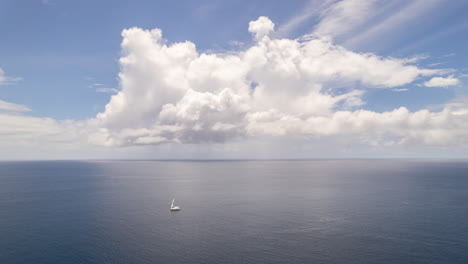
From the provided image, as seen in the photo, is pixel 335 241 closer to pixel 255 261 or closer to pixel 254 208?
pixel 255 261

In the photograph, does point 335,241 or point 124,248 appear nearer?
point 124,248

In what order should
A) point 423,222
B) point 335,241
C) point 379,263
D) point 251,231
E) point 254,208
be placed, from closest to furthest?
point 379,263 → point 335,241 → point 251,231 → point 423,222 → point 254,208

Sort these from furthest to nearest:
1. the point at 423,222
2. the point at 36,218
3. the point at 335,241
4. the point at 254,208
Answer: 1. the point at 254,208
2. the point at 36,218
3. the point at 423,222
4. the point at 335,241

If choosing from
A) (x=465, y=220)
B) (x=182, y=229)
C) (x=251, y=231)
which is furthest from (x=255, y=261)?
(x=465, y=220)

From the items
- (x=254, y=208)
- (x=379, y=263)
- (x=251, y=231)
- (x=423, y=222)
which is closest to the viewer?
(x=379, y=263)

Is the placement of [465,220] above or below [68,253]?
above

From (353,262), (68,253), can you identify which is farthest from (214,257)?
(68,253)

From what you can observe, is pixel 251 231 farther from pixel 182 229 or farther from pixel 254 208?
pixel 254 208

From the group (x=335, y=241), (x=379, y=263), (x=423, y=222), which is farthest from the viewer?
(x=423, y=222)

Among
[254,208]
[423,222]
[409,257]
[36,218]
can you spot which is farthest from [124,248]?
[423,222]
